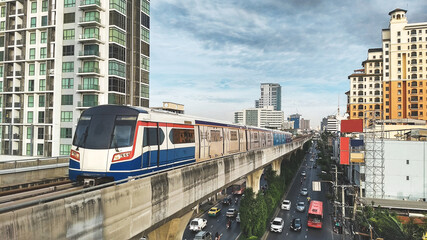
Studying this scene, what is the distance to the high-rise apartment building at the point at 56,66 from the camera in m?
45.2

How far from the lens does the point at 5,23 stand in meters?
48.8

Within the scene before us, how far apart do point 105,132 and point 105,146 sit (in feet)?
2.17

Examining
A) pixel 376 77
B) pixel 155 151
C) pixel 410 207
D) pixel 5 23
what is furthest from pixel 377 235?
pixel 376 77

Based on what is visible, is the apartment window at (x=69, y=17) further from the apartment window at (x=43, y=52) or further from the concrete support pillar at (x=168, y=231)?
the concrete support pillar at (x=168, y=231)

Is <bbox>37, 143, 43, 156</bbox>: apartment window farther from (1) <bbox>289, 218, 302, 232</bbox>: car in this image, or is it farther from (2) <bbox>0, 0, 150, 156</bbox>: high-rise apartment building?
(1) <bbox>289, 218, 302, 232</bbox>: car

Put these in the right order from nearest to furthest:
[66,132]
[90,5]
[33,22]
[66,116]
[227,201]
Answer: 1. [90,5]
2. [66,132]
3. [66,116]
4. [33,22]
5. [227,201]

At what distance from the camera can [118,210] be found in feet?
29.5

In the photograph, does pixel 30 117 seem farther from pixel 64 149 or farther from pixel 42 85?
pixel 64 149

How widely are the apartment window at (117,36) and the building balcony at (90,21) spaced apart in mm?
2036

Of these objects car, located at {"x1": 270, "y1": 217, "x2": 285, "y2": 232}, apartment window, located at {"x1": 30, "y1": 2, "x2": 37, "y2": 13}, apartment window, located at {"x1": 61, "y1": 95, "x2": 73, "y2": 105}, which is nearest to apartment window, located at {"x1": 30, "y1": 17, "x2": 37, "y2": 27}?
apartment window, located at {"x1": 30, "y1": 2, "x2": 37, "y2": 13}

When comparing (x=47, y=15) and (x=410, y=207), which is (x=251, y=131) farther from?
(x=47, y=15)

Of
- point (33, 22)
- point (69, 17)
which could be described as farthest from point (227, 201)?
point (33, 22)

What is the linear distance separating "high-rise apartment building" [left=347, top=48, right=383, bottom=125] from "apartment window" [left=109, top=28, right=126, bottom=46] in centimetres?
7386

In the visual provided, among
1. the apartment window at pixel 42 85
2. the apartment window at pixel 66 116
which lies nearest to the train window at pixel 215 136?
the apartment window at pixel 66 116
